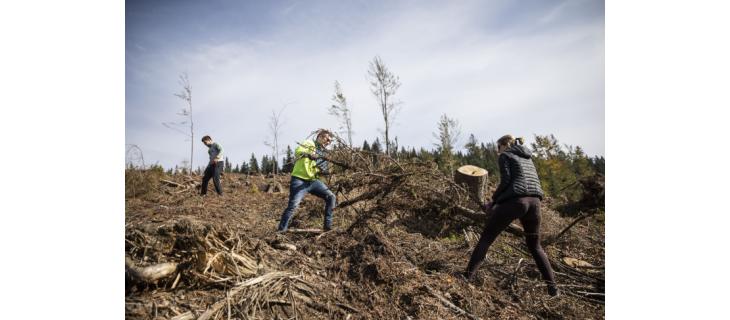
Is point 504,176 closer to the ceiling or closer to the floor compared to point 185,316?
closer to the ceiling

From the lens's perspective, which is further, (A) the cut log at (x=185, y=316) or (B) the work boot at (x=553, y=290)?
(B) the work boot at (x=553, y=290)

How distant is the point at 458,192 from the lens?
438 centimetres

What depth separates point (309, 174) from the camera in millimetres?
4141

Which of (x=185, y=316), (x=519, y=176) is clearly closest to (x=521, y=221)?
(x=519, y=176)

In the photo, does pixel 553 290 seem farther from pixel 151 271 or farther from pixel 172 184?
pixel 172 184

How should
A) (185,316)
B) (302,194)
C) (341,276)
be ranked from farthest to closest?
(302,194) < (341,276) < (185,316)

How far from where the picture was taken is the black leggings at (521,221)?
10.1 feet

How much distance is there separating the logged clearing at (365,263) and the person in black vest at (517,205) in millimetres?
261

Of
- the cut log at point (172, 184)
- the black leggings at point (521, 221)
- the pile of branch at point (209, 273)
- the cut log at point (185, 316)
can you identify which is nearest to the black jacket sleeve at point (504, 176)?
the black leggings at point (521, 221)

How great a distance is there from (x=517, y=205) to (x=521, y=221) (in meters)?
0.22

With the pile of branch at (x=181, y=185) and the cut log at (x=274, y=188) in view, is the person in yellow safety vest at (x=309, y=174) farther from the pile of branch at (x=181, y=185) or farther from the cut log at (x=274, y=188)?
the cut log at (x=274, y=188)

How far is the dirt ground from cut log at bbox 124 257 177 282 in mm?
36

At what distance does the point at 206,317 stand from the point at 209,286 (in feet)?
0.96
